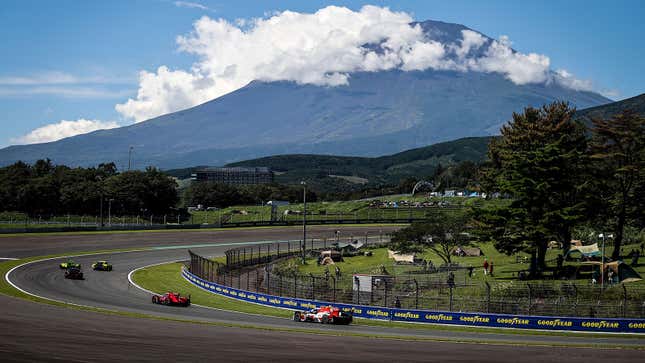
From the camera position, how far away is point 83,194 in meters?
150

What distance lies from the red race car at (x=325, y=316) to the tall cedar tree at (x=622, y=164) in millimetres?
30289

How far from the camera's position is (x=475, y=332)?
139ft

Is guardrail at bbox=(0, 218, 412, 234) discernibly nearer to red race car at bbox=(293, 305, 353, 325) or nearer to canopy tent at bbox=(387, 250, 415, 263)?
canopy tent at bbox=(387, 250, 415, 263)

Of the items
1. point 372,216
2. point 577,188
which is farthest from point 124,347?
point 372,216

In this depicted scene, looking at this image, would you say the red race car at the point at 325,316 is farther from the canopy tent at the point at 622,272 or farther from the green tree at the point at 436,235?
the green tree at the point at 436,235

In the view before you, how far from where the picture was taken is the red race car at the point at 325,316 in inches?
1770

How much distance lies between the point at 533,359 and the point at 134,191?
132380 mm

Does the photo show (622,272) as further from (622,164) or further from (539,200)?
(622,164)

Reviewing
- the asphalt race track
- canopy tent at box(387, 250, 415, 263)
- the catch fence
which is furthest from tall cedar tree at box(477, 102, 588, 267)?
the asphalt race track

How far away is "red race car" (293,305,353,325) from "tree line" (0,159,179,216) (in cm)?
10843

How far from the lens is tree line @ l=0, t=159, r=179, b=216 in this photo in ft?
490

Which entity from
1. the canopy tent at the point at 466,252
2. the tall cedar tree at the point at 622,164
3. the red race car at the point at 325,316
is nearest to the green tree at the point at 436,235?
the canopy tent at the point at 466,252

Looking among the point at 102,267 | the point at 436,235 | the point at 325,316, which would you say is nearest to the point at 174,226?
the point at 102,267

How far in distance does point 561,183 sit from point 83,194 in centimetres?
11539
